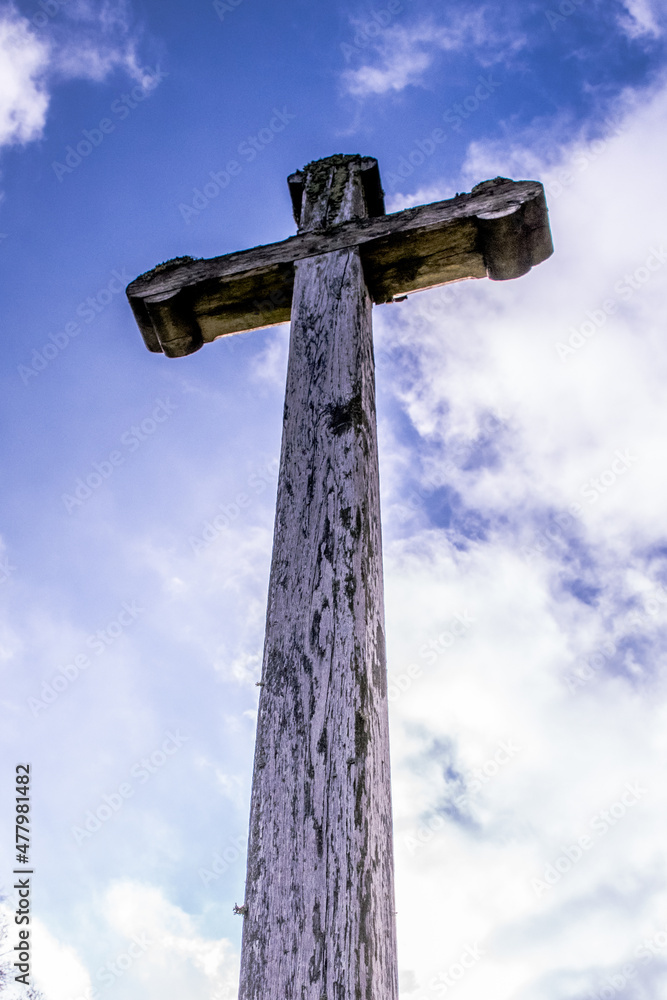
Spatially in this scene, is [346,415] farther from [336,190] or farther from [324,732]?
[336,190]

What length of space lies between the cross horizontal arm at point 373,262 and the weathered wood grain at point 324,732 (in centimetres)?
63

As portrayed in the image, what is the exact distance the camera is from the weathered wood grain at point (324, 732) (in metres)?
1.20

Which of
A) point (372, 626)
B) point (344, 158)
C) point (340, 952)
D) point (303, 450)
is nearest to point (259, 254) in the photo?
point (344, 158)

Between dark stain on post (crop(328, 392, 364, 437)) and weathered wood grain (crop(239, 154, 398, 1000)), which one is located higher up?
dark stain on post (crop(328, 392, 364, 437))

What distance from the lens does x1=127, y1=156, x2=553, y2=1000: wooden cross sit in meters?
1.23

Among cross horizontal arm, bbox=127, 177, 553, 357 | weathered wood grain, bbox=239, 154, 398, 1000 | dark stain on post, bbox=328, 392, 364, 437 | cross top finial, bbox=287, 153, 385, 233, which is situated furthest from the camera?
cross top finial, bbox=287, 153, 385, 233

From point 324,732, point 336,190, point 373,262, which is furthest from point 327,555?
point 336,190

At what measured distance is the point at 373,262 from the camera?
249cm

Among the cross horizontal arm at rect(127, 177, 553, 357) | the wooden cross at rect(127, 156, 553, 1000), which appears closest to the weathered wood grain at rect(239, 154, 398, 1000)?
the wooden cross at rect(127, 156, 553, 1000)

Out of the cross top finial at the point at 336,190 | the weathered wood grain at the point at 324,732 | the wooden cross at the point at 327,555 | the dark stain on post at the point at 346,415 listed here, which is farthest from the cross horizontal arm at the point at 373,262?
the dark stain on post at the point at 346,415

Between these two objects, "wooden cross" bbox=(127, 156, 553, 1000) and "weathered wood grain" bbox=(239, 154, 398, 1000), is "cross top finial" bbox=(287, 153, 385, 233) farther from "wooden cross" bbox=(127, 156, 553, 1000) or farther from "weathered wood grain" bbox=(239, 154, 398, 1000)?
"weathered wood grain" bbox=(239, 154, 398, 1000)

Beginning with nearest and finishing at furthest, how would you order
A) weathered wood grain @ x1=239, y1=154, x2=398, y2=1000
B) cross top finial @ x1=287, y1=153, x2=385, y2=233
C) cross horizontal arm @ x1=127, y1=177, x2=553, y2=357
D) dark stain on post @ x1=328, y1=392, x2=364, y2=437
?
1. weathered wood grain @ x1=239, y1=154, x2=398, y2=1000
2. dark stain on post @ x1=328, y1=392, x2=364, y2=437
3. cross horizontal arm @ x1=127, y1=177, x2=553, y2=357
4. cross top finial @ x1=287, y1=153, x2=385, y2=233

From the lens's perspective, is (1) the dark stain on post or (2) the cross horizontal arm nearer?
(1) the dark stain on post

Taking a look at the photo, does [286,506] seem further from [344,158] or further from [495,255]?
[344,158]
